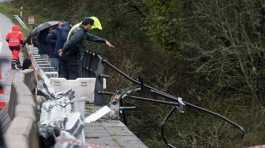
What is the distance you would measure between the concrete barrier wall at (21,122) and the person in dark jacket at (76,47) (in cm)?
356

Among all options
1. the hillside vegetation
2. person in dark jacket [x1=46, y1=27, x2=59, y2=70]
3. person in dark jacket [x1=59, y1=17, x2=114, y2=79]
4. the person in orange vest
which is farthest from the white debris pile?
the person in orange vest

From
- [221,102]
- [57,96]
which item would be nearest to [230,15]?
[221,102]

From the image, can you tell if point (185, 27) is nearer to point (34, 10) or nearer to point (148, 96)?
point (148, 96)

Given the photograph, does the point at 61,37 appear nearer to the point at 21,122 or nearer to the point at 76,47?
the point at 76,47

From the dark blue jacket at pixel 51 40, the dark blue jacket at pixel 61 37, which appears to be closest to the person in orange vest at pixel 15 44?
the dark blue jacket at pixel 51 40

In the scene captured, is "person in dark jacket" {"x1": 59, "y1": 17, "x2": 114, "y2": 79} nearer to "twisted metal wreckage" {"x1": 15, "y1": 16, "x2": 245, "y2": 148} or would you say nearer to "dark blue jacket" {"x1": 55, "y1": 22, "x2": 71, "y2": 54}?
"twisted metal wreckage" {"x1": 15, "y1": 16, "x2": 245, "y2": 148}

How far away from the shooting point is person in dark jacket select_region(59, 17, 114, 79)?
12.3 meters

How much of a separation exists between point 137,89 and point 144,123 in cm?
1158

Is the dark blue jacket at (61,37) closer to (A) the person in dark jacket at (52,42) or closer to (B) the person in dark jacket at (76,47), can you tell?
(B) the person in dark jacket at (76,47)

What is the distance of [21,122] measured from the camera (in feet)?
18.9

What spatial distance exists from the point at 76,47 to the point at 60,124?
580 centimetres

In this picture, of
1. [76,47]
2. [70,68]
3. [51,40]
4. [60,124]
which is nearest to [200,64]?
[51,40]

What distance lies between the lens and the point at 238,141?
1908 centimetres

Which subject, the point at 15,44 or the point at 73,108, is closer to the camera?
the point at 73,108
